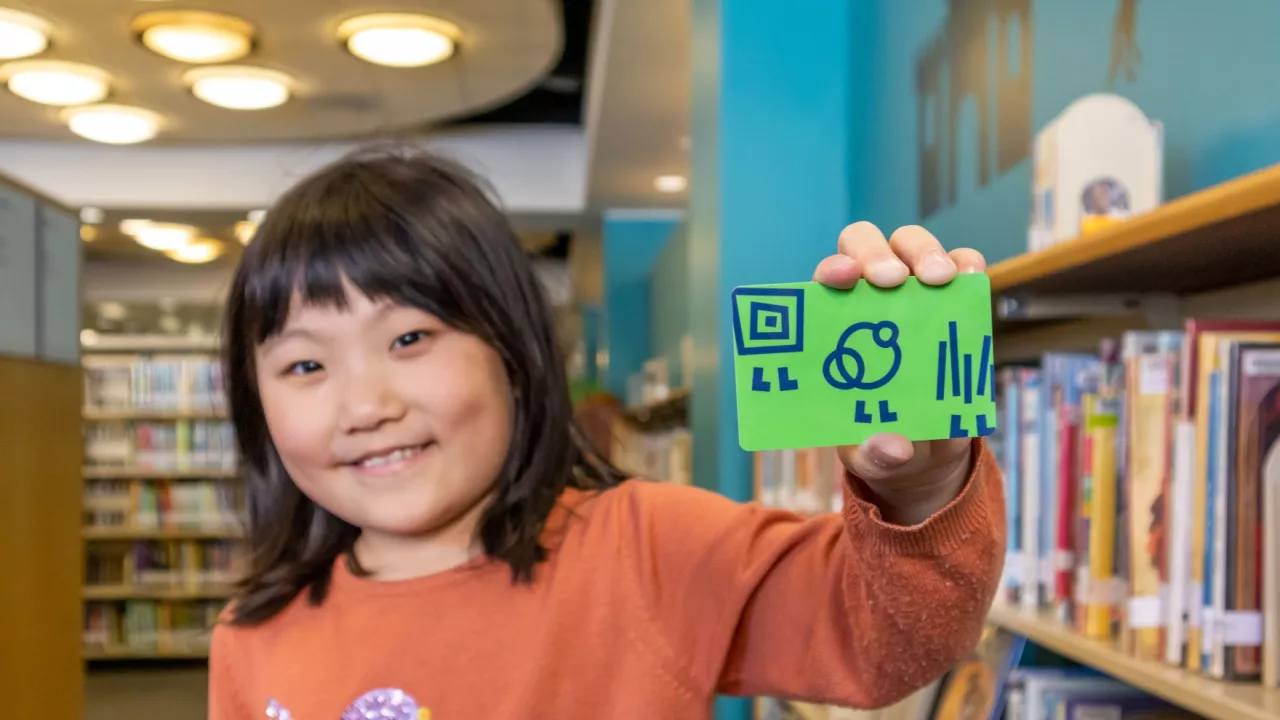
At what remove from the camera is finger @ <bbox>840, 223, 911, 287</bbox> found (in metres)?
0.60

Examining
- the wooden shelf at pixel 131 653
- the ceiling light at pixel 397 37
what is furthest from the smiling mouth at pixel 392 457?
the wooden shelf at pixel 131 653

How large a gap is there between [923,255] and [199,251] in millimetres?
7497

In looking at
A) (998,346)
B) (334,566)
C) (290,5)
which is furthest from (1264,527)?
(290,5)

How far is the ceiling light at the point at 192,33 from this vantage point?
3732 mm

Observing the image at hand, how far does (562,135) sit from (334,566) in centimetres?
517

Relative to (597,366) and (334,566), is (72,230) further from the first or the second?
(597,366)

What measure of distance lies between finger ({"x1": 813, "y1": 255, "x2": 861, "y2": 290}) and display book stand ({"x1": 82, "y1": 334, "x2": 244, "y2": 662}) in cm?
712

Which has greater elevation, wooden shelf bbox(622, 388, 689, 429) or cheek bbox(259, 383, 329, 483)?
cheek bbox(259, 383, 329, 483)

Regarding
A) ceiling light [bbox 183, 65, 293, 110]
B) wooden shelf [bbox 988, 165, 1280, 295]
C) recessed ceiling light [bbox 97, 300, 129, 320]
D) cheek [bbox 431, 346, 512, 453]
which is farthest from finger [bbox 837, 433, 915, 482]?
recessed ceiling light [bbox 97, 300, 129, 320]

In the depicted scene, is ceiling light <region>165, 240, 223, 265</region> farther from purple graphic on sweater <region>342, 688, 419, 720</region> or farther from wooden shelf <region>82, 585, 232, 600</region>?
purple graphic on sweater <region>342, 688, 419, 720</region>

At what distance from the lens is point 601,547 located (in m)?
1.01

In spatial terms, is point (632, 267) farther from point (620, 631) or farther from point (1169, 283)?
point (620, 631)

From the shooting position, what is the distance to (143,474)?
280 inches

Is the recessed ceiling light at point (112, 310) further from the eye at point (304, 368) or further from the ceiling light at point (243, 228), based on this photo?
the eye at point (304, 368)
